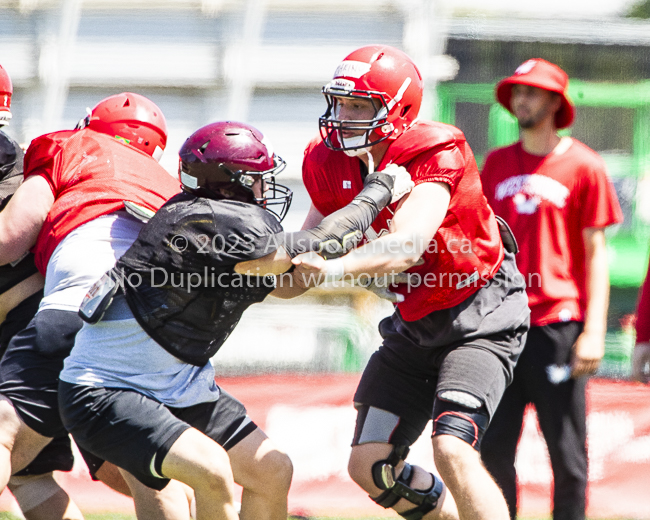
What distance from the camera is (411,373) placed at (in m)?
3.33

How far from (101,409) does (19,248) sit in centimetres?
85

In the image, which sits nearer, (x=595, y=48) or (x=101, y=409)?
(x=101, y=409)

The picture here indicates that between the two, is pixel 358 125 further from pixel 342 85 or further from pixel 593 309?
pixel 593 309

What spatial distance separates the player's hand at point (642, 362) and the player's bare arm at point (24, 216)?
2520 millimetres

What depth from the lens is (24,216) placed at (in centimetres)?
320

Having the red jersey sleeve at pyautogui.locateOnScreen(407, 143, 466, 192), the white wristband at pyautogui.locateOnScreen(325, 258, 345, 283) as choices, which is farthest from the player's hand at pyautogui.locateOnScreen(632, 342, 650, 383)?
the white wristband at pyautogui.locateOnScreen(325, 258, 345, 283)

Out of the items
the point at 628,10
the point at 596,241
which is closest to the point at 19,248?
the point at 596,241

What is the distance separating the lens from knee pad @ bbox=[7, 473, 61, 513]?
367 centimetres

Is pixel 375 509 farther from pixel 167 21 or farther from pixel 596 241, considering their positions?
pixel 167 21

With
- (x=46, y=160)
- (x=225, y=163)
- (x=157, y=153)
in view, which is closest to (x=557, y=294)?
(x=225, y=163)

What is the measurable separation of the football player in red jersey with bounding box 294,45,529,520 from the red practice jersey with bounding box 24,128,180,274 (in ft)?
2.14

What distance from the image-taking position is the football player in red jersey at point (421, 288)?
2.90 m

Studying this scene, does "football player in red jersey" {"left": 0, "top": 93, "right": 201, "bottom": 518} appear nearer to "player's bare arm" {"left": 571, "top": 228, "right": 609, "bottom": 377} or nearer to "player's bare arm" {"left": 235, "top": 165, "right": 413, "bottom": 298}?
"player's bare arm" {"left": 235, "top": 165, "right": 413, "bottom": 298}

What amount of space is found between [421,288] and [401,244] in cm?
43
